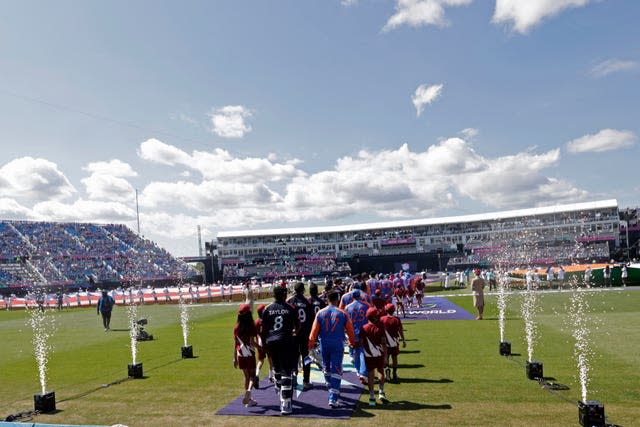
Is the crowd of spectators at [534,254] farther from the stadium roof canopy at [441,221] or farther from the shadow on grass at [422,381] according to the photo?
the shadow on grass at [422,381]

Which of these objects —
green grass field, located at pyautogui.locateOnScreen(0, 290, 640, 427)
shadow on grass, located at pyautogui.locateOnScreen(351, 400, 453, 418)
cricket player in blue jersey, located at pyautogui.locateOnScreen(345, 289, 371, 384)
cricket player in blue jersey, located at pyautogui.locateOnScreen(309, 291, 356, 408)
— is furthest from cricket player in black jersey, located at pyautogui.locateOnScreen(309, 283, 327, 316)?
shadow on grass, located at pyautogui.locateOnScreen(351, 400, 453, 418)

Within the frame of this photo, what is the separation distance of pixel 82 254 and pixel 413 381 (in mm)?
78298

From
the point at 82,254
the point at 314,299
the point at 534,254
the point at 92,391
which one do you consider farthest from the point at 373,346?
the point at 82,254

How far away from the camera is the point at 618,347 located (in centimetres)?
1353

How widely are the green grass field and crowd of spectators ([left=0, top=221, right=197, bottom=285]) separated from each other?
55.6 metres

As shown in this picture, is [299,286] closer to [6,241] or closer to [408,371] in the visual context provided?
[408,371]

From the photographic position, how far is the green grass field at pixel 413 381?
8203 mm

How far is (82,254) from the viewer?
78.2m

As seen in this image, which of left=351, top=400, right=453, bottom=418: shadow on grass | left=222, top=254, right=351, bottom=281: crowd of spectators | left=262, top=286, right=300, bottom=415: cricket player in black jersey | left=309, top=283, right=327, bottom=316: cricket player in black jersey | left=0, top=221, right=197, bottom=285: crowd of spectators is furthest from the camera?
left=222, top=254, right=351, bottom=281: crowd of spectators

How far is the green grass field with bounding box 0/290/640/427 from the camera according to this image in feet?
26.9

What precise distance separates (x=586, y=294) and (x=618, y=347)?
21285mm

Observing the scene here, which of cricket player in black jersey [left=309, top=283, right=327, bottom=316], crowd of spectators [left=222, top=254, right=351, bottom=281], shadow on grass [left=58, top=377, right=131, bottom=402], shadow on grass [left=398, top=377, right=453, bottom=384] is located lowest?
crowd of spectators [left=222, top=254, right=351, bottom=281]

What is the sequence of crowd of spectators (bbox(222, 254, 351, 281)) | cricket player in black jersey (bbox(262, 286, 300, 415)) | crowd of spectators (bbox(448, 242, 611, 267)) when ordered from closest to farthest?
cricket player in black jersey (bbox(262, 286, 300, 415)) < crowd of spectators (bbox(448, 242, 611, 267)) < crowd of spectators (bbox(222, 254, 351, 281))

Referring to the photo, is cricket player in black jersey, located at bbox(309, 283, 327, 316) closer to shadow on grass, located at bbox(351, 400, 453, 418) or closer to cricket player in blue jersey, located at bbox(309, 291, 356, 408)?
cricket player in blue jersey, located at bbox(309, 291, 356, 408)
